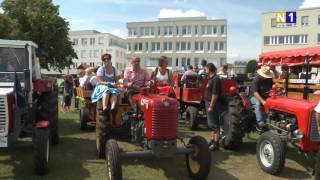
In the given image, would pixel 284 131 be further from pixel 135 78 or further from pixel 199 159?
pixel 135 78

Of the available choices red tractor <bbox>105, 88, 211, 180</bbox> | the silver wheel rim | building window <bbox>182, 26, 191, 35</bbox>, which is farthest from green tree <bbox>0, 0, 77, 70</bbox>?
building window <bbox>182, 26, 191, 35</bbox>

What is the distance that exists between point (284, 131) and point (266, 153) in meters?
A: 0.51

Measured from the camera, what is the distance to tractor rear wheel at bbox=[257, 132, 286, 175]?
6.61 m

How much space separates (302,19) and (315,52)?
182 feet

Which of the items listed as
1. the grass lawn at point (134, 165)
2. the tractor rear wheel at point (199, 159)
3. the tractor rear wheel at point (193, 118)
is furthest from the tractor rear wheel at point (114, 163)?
the tractor rear wheel at point (193, 118)

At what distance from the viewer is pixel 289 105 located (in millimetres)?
7172

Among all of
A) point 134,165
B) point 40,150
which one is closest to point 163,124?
point 134,165

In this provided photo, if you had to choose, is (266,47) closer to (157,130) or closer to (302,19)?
(302,19)

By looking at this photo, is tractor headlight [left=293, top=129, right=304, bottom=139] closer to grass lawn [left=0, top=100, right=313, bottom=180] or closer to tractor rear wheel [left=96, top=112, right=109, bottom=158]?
grass lawn [left=0, top=100, right=313, bottom=180]

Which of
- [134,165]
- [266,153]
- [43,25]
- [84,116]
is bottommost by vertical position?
[134,165]

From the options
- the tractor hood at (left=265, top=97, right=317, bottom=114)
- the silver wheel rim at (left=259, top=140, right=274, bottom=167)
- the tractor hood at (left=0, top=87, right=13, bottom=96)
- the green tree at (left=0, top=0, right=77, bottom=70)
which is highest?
the green tree at (left=0, top=0, right=77, bottom=70)

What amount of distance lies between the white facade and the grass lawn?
5569 centimetres

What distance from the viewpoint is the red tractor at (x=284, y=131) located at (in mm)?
6586

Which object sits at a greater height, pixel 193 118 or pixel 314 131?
pixel 314 131
